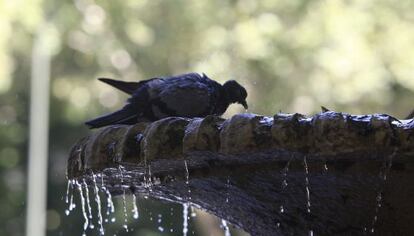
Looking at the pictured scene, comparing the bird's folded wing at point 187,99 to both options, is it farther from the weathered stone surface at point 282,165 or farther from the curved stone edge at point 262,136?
the curved stone edge at point 262,136

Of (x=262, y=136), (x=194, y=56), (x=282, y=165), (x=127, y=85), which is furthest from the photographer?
(x=194, y=56)

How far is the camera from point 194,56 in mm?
8898

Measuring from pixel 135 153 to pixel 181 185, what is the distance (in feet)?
0.89

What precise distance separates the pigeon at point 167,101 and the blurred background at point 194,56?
15.4ft

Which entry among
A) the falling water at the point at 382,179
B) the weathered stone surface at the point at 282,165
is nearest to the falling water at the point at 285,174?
the weathered stone surface at the point at 282,165

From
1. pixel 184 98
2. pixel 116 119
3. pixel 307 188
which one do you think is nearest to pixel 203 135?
pixel 307 188

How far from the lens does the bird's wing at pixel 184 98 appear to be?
278 cm

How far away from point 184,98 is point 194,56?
6139mm

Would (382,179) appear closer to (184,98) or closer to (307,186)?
(307,186)

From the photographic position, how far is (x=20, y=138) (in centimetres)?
1033

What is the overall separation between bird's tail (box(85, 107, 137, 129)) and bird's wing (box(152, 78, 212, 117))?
0.45ft

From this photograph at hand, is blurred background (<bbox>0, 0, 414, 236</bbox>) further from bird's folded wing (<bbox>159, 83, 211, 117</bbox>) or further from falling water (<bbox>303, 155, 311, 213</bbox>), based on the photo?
falling water (<bbox>303, 155, 311, 213</bbox>)

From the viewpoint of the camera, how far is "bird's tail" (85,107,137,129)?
283 centimetres

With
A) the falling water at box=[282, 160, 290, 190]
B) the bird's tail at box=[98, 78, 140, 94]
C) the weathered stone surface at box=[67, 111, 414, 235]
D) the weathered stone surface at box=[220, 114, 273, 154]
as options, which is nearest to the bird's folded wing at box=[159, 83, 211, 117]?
the bird's tail at box=[98, 78, 140, 94]
